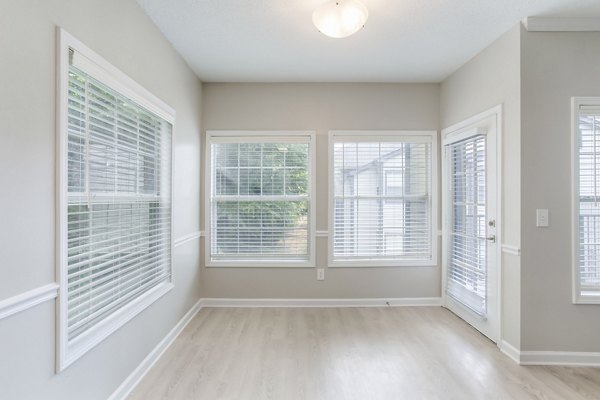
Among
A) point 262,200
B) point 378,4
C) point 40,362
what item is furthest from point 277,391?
point 378,4

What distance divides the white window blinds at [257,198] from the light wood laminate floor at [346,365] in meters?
0.82

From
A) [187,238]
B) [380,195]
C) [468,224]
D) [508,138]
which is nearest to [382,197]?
[380,195]

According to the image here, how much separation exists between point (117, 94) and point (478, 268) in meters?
3.22

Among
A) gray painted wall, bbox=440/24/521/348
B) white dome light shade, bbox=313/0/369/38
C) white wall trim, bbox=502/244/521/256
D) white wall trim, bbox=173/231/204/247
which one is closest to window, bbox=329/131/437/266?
gray painted wall, bbox=440/24/521/348

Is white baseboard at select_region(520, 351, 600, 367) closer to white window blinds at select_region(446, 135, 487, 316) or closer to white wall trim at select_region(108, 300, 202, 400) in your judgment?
white window blinds at select_region(446, 135, 487, 316)

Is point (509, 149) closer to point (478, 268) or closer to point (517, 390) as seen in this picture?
point (478, 268)

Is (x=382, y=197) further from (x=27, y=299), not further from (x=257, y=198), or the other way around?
(x=27, y=299)

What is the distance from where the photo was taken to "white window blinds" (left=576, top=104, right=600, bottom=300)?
2.39 meters

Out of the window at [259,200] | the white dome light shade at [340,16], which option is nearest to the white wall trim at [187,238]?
the window at [259,200]

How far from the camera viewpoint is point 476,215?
2980mm

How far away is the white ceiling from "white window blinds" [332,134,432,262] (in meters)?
Answer: 0.79

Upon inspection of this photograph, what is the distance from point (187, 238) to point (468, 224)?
2.82 meters

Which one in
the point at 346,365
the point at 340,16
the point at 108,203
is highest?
the point at 340,16

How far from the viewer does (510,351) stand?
2.48 metres
